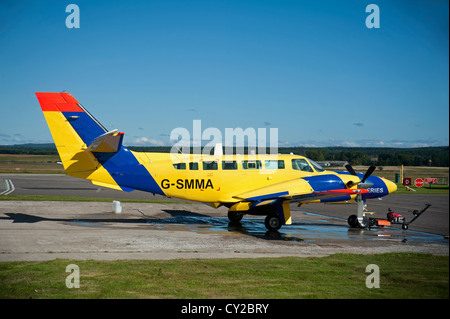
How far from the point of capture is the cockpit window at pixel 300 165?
71.3ft

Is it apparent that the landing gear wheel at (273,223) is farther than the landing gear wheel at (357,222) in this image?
No

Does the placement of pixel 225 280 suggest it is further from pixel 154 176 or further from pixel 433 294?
pixel 154 176

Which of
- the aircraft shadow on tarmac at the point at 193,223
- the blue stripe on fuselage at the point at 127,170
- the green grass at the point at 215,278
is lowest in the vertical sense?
the aircraft shadow on tarmac at the point at 193,223

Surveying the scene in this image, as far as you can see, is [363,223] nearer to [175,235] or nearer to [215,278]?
[175,235]

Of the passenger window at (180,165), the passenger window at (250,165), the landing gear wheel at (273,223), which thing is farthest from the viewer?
the passenger window at (250,165)

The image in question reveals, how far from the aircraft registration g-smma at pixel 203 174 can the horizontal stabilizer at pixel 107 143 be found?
0.05m

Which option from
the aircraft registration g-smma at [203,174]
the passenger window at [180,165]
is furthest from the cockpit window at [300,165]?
the passenger window at [180,165]

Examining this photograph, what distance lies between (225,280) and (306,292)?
217 centimetres

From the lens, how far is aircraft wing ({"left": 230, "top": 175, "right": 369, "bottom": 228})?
65.0 feet

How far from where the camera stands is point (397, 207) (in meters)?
32.4

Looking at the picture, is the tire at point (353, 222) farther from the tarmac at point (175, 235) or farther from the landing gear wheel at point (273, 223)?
the landing gear wheel at point (273, 223)

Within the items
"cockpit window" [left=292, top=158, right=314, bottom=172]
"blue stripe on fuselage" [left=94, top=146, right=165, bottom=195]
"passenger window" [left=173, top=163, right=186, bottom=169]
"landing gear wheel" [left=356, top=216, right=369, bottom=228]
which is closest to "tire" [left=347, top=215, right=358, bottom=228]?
"landing gear wheel" [left=356, top=216, right=369, bottom=228]

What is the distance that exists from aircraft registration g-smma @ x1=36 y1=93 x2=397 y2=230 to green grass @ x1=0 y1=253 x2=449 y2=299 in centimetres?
738
